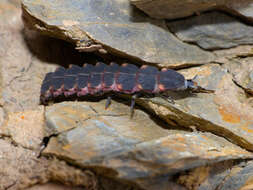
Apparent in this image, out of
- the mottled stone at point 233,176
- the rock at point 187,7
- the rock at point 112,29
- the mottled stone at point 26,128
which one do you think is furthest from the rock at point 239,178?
the mottled stone at point 26,128

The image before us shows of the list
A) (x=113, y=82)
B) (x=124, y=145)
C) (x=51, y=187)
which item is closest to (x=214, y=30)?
(x=113, y=82)

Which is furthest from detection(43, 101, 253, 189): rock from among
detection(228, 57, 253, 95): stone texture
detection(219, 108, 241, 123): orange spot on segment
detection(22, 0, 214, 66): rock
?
detection(22, 0, 214, 66): rock

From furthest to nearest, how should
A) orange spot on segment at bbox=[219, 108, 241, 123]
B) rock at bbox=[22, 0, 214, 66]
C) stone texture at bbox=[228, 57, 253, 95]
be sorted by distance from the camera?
rock at bbox=[22, 0, 214, 66], stone texture at bbox=[228, 57, 253, 95], orange spot on segment at bbox=[219, 108, 241, 123]

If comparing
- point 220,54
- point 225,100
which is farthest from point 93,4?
point 225,100

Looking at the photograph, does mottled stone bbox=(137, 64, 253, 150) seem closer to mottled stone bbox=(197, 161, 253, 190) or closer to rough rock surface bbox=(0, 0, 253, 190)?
rough rock surface bbox=(0, 0, 253, 190)

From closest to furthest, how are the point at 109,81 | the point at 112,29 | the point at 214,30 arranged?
the point at 109,81 < the point at 112,29 < the point at 214,30

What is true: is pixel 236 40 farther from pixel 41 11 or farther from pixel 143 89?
pixel 41 11

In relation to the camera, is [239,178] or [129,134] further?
[239,178]

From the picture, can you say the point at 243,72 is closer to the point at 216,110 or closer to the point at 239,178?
the point at 216,110
